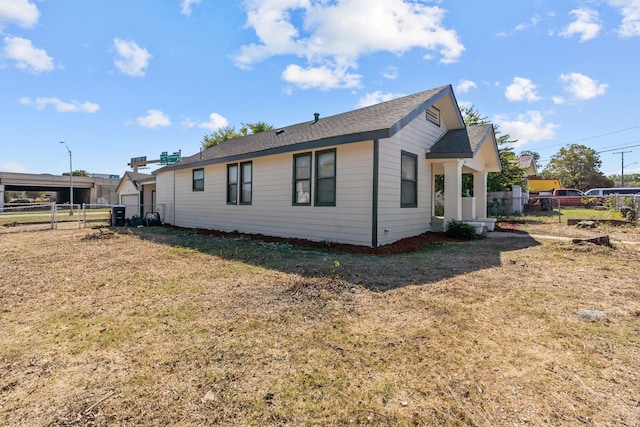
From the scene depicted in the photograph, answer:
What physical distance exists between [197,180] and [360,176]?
883 centimetres

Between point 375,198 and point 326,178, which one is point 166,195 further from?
point 375,198

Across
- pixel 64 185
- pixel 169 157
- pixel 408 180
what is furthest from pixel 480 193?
pixel 64 185

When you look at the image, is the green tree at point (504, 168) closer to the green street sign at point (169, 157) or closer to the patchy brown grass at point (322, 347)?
the patchy brown grass at point (322, 347)

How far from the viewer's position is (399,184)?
8.15 meters

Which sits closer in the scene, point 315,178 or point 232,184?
point 315,178

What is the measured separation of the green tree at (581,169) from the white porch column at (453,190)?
47.3 meters

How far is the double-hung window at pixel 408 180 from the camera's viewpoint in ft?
27.8

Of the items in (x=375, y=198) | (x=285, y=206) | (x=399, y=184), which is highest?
(x=399, y=184)

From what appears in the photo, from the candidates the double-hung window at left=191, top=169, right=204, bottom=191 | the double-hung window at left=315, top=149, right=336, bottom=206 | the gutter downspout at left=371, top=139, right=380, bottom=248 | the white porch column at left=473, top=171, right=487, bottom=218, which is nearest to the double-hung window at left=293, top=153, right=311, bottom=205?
the double-hung window at left=315, top=149, right=336, bottom=206

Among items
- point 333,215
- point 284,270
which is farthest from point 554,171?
point 284,270

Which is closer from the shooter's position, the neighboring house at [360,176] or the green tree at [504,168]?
the neighboring house at [360,176]

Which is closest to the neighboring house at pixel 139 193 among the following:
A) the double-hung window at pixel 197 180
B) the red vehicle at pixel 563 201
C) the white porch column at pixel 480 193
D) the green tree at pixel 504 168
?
the double-hung window at pixel 197 180

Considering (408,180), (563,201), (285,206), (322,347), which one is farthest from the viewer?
(563,201)

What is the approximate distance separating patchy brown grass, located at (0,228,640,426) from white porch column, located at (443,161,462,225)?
14.2ft
